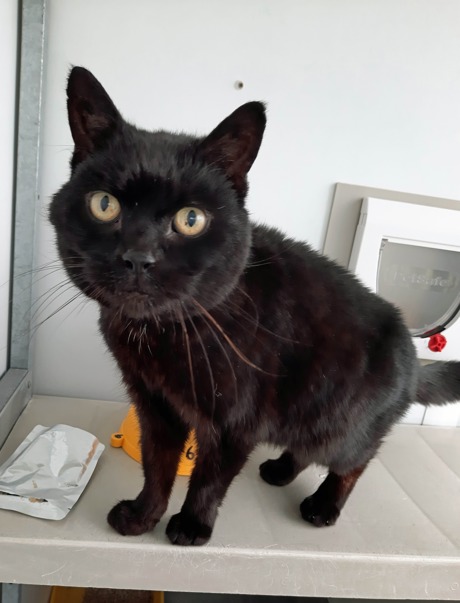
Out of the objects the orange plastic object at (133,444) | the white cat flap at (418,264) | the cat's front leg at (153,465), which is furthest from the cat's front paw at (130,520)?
the white cat flap at (418,264)

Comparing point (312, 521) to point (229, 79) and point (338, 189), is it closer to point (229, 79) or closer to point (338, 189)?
point (338, 189)

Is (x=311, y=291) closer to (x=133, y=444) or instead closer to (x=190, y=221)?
(x=190, y=221)

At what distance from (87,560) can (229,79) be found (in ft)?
2.83

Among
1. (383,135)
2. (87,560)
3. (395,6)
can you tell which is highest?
(395,6)

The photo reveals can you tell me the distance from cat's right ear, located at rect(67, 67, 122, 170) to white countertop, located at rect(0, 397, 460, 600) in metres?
0.47

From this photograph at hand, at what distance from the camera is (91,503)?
0.66 m

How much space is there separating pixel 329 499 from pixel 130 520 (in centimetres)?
30

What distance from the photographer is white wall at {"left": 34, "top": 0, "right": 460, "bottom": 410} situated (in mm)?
869

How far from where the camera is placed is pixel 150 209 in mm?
460

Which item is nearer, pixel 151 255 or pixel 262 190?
pixel 151 255

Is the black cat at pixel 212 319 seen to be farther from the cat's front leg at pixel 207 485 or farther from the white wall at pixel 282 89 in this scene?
the white wall at pixel 282 89

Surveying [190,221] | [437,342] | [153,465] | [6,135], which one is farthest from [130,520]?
[437,342]

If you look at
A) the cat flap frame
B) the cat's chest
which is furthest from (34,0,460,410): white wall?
the cat's chest

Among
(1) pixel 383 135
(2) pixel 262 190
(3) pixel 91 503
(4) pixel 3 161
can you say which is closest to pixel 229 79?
(2) pixel 262 190
